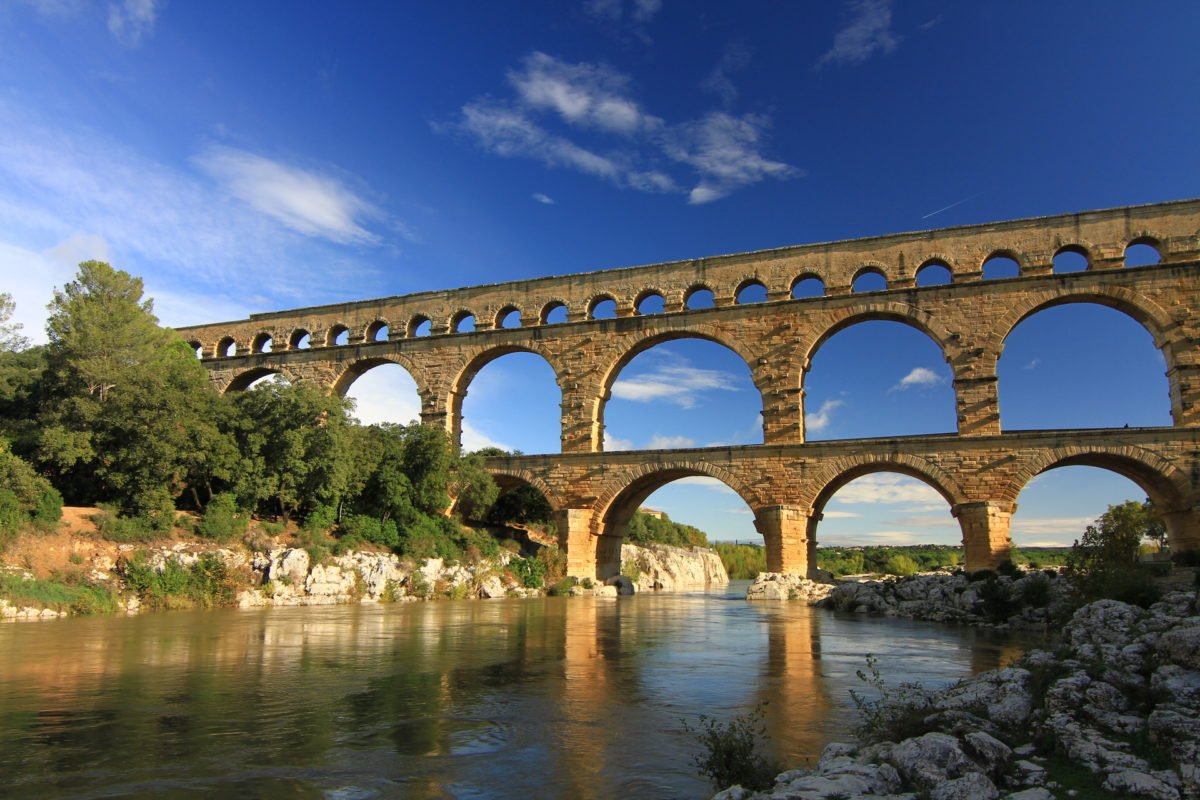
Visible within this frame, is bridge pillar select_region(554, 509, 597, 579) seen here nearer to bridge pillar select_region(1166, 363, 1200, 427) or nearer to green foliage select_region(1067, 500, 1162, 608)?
green foliage select_region(1067, 500, 1162, 608)

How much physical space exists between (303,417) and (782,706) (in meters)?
19.6

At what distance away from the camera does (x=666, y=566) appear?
50500 millimetres

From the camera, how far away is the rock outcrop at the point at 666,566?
45.7 meters

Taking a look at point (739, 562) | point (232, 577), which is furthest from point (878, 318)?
point (739, 562)

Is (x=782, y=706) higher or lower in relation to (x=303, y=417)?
lower

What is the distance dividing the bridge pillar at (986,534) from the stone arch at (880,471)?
634mm

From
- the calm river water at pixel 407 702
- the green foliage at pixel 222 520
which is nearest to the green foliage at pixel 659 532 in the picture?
the green foliage at pixel 222 520

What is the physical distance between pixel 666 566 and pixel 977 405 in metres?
29.3

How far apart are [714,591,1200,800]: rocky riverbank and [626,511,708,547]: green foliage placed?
41.4 meters

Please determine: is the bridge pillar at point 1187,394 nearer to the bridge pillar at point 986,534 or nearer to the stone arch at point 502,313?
the bridge pillar at point 986,534

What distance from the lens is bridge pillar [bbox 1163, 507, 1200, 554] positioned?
21.5 m

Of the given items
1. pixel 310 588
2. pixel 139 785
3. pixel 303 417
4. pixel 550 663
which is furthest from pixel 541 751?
pixel 303 417

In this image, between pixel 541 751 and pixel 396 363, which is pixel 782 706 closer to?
pixel 541 751

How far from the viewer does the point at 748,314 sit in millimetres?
27234
